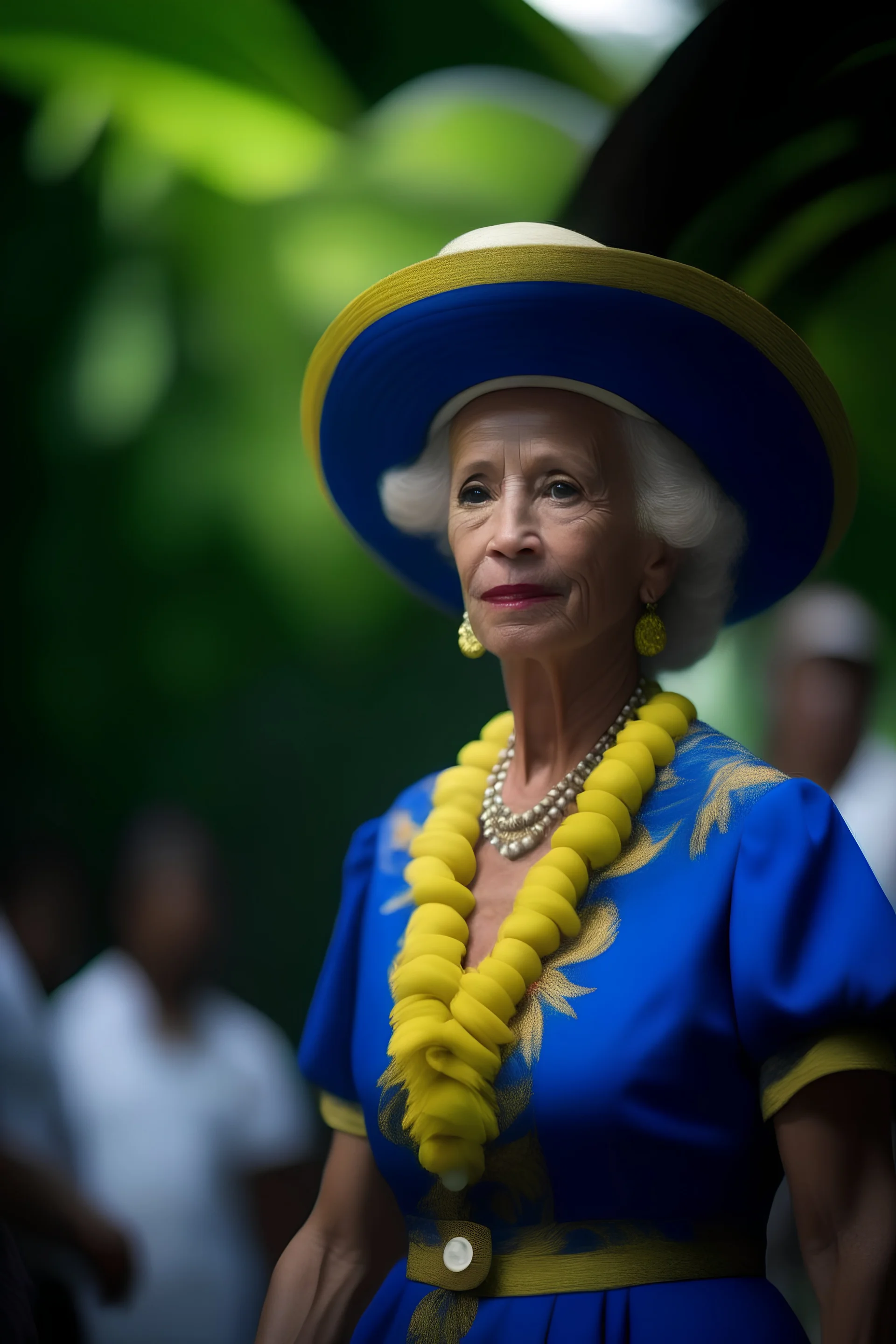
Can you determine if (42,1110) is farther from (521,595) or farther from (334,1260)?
(521,595)

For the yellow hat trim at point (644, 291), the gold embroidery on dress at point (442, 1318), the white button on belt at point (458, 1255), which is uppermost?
the yellow hat trim at point (644, 291)

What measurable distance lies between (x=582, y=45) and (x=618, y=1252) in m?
2.52

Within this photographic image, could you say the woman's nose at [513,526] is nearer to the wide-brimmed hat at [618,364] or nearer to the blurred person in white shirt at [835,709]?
the wide-brimmed hat at [618,364]

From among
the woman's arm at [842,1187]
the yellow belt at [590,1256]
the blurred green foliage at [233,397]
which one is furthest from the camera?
the blurred green foliage at [233,397]

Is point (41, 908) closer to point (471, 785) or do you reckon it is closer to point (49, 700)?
point (49, 700)

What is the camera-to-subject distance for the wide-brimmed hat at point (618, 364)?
1.50 m

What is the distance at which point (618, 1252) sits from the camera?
4.52 feet

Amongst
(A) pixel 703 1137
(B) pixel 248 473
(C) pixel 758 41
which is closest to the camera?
(A) pixel 703 1137

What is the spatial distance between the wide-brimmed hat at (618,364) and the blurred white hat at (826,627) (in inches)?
37.3

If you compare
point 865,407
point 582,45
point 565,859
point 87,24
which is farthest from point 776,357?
point 87,24

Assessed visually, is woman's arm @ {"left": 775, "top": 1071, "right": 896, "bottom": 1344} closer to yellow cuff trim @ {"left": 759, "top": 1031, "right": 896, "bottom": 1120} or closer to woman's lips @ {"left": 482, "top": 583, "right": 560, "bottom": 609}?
yellow cuff trim @ {"left": 759, "top": 1031, "right": 896, "bottom": 1120}

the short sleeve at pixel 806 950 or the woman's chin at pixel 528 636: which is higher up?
the woman's chin at pixel 528 636

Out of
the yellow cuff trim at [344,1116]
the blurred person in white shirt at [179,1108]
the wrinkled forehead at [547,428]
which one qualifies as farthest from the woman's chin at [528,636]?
the blurred person in white shirt at [179,1108]

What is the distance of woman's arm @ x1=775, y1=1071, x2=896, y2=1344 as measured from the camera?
1.27 meters
